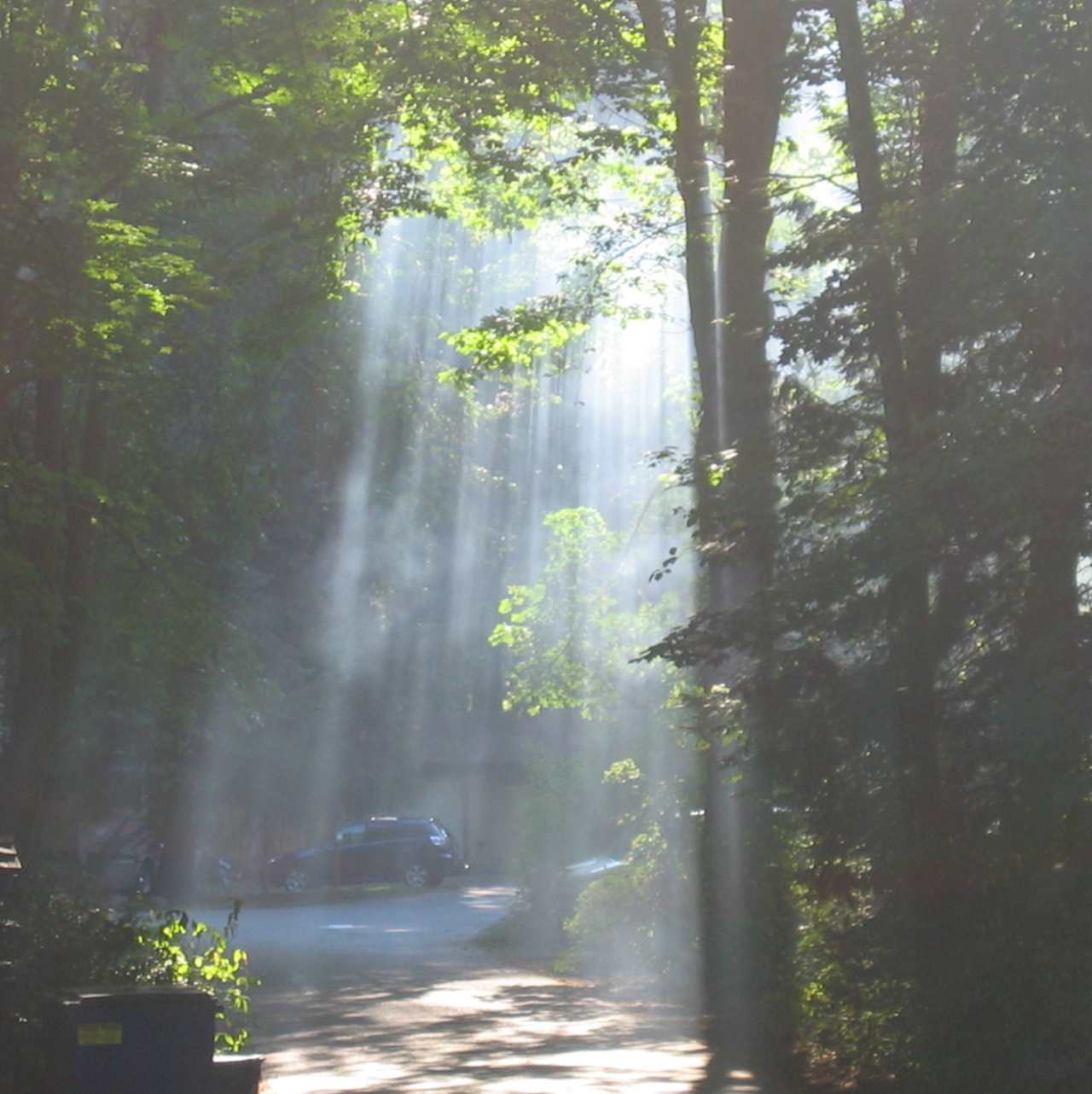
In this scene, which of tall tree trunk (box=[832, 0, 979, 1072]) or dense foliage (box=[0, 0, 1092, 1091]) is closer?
dense foliage (box=[0, 0, 1092, 1091])

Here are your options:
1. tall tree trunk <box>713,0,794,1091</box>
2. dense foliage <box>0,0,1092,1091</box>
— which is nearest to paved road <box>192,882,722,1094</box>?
tall tree trunk <box>713,0,794,1091</box>

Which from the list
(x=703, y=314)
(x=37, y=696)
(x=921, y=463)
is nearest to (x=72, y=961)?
(x=921, y=463)

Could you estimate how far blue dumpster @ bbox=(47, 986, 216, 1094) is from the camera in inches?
335

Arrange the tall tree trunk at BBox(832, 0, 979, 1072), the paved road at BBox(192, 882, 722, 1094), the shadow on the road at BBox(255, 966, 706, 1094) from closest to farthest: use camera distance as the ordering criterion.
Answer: the tall tree trunk at BBox(832, 0, 979, 1072) < the shadow on the road at BBox(255, 966, 706, 1094) < the paved road at BBox(192, 882, 722, 1094)

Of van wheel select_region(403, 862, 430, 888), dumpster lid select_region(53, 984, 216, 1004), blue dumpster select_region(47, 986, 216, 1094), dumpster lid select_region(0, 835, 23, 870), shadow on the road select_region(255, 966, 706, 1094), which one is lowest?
shadow on the road select_region(255, 966, 706, 1094)

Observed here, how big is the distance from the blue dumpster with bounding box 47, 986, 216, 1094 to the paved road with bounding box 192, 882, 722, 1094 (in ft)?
9.99

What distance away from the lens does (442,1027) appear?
1547 cm

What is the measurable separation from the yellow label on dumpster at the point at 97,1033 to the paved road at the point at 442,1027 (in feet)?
10.8

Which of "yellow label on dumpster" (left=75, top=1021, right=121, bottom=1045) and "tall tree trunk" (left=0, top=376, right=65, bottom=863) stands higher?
"tall tree trunk" (left=0, top=376, right=65, bottom=863)

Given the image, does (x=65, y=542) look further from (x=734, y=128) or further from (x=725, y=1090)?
(x=725, y=1090)

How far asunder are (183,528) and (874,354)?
498 inches

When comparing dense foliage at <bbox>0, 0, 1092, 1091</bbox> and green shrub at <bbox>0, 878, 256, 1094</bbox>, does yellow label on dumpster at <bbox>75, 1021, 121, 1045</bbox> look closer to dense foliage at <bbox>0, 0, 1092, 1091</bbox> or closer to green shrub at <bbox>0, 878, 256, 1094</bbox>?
green shrub at <bbox>0, 878, 256, 1094</bbox>

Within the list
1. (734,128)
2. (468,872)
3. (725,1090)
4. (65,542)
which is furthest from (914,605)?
(468,872)

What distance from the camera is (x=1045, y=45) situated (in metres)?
11.2
